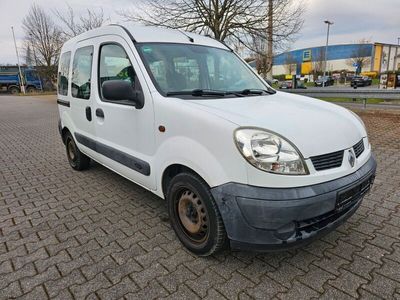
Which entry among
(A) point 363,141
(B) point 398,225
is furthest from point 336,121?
(B) point 398,225

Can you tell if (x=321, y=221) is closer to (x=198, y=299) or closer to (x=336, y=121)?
(x=336, y=121)

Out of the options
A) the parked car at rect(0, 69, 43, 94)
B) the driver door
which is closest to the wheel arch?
the driver door

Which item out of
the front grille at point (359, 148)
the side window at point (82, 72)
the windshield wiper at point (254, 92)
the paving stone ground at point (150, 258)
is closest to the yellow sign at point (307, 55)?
the paving stone ground at point (150, 258)

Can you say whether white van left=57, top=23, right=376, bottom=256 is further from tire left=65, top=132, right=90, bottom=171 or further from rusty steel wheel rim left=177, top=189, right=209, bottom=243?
tire left=65, top=132, right=90, bottom=171

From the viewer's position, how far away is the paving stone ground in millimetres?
2244

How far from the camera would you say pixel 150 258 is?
8.66 ft

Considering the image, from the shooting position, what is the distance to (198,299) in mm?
2152

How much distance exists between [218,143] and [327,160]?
2.73ft

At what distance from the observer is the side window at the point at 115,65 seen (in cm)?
309

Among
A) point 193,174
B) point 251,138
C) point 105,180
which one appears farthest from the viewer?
→ point 105,180

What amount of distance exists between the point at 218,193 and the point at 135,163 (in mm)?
1311

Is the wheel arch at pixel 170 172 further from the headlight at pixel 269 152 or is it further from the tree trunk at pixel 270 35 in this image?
the tree trunk at pixel 270 35

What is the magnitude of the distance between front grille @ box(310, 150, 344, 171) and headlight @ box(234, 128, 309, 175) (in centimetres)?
12

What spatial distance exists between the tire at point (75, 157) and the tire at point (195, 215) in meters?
2.82
